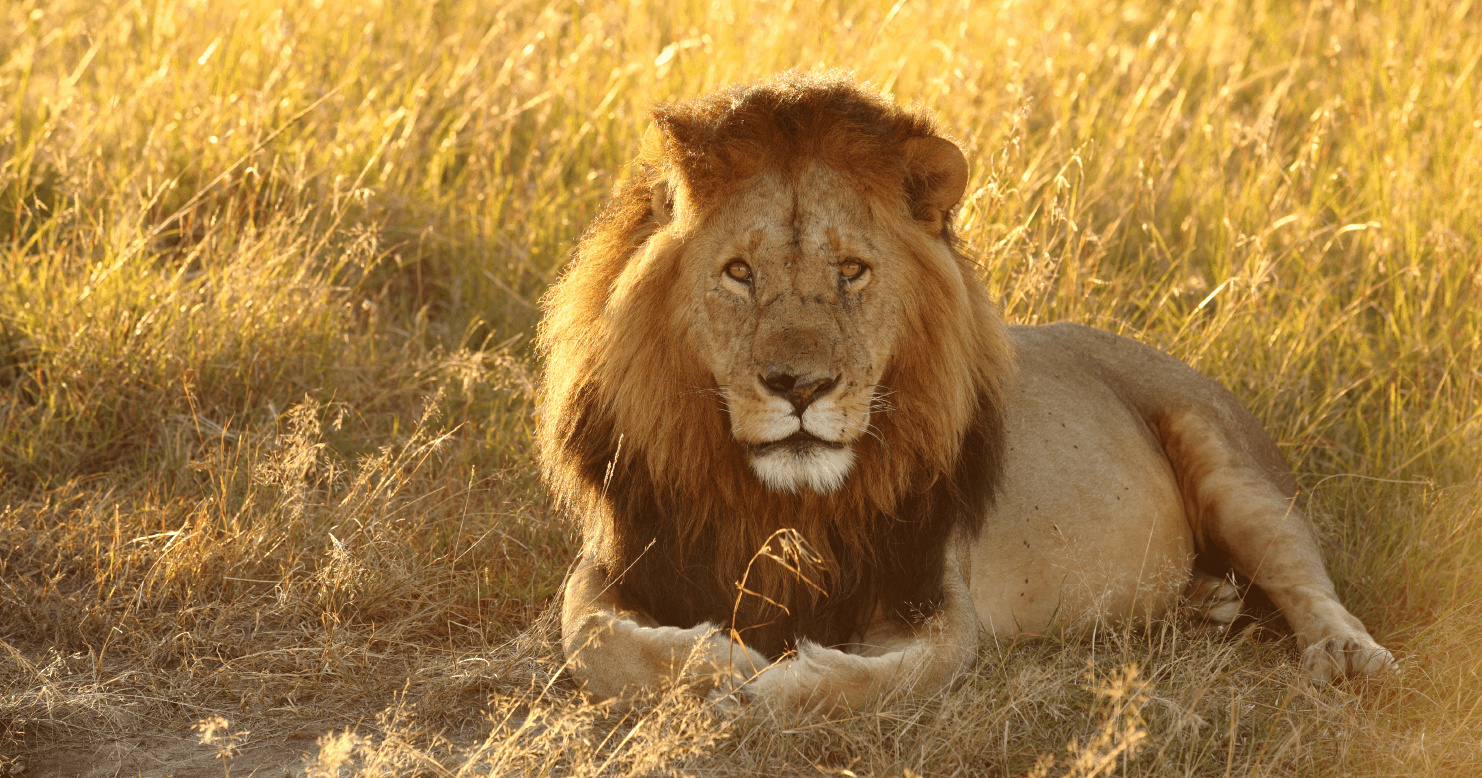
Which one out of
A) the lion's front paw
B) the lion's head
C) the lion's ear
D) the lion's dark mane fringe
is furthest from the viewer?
the lion's front paw

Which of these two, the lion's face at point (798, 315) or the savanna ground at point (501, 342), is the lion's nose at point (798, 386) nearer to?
the lion's face at point (798, 315)

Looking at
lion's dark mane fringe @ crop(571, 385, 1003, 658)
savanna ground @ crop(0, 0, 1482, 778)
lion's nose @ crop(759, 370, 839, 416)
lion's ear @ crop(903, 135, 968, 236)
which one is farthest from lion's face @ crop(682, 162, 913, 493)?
savanna ground @ crop(0, 0, 1482, 778)

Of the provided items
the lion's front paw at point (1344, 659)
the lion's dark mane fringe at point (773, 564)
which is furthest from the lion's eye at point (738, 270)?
the lion's front paw at point (1344, 659)

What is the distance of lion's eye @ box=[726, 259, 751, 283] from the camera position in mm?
2938

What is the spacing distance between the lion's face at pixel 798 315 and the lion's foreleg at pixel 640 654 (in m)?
0.41

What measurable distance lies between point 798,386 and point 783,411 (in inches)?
2.6

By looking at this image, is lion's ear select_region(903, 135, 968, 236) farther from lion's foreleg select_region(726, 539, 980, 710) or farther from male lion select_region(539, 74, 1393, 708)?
lion's foreleg select_region(726, 539, 980, 710)

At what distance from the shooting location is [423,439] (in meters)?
4.58

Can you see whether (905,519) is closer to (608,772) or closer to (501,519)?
(608,772)

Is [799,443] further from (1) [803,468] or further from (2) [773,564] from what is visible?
(2) [773,564]

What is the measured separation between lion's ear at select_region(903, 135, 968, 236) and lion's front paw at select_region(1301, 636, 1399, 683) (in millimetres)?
1488

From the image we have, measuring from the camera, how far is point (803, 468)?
281cm

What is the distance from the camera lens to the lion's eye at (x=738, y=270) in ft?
9.64

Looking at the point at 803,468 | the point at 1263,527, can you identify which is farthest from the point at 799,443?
the point at 1263,527
